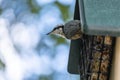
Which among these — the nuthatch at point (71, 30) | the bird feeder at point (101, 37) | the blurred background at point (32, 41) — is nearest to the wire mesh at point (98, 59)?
the bird feeder at point (101, 37)

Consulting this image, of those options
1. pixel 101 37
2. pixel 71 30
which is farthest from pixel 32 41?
pixel 101 37

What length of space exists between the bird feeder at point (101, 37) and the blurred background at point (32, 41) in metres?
5.94

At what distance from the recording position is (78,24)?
2.83 m

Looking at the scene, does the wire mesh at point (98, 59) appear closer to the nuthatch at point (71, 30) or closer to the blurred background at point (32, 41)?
the nuthatch at point (71, 30)

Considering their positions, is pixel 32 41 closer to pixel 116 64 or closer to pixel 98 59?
pixel 98 59

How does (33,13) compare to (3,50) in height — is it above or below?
above

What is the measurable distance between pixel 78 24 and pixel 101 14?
0.45 m

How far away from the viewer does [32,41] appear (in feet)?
33.4

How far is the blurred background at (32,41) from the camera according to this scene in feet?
31.2

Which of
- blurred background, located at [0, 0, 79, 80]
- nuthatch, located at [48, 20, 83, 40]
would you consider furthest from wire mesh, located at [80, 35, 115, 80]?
blurred background, located at [0, 0, 79, 80]

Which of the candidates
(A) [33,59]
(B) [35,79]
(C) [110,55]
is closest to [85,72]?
(C) [110,55]

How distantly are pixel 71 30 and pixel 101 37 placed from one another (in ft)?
0.73

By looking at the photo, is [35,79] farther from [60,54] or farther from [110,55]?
[110,55]

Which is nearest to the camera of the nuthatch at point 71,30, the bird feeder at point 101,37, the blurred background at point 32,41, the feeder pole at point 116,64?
the bird feeder at point 101,37
